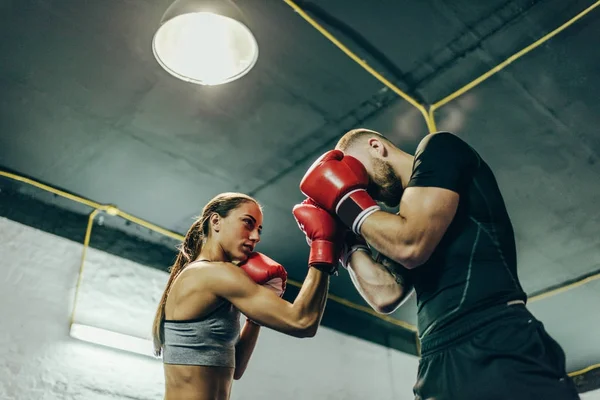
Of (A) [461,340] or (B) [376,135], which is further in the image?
(B) [376,135]

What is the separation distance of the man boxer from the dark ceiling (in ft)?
3.81

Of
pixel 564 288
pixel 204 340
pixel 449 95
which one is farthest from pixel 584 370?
pixel 204 340

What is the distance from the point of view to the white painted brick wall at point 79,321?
3.25m

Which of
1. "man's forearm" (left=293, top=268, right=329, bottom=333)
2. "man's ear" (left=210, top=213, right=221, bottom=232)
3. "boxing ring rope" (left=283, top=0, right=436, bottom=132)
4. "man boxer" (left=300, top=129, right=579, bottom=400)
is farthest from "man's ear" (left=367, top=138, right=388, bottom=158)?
"boxing ring rope" (left=283, top=0, right=436, bottom=132)

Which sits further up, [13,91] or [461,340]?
[13,91]

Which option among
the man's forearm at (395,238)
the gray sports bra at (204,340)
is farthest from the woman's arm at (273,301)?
the man's forearm at (395,238)

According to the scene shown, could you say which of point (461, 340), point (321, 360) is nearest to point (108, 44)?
point (461, 340)

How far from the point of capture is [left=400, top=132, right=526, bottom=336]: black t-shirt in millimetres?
1588

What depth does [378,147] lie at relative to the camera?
2102mm

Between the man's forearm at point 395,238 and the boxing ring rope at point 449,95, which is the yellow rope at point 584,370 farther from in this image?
the man's forearm at point 395,238

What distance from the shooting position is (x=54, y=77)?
3.00 m

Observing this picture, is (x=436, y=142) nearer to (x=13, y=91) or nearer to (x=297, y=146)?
(x=297, y=146)

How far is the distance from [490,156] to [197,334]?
8.02 ft

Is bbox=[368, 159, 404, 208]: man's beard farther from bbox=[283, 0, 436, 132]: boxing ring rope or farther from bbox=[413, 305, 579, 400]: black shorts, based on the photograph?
bbox=[283, 0, 436, 132]: boxing ring rope
